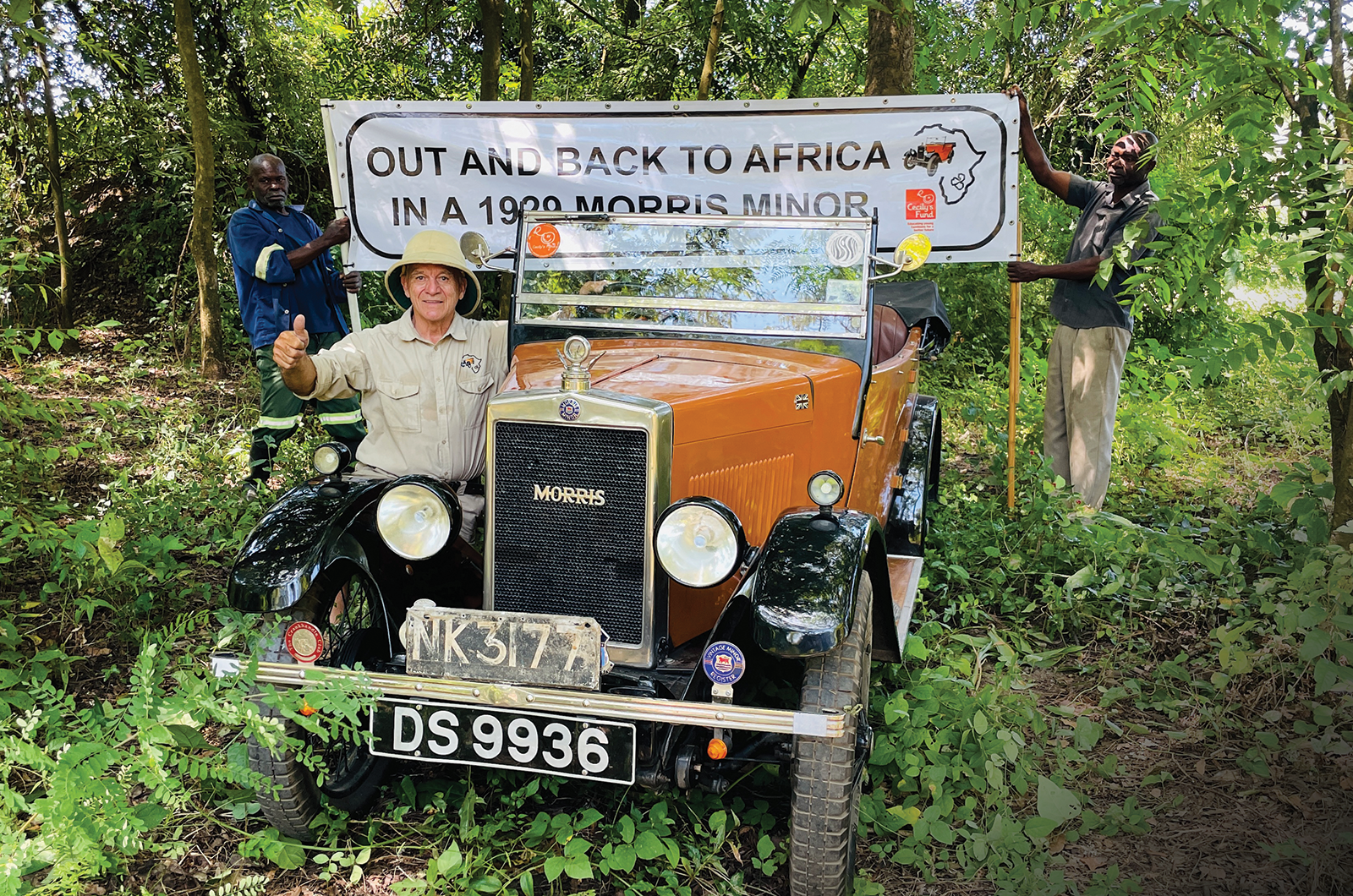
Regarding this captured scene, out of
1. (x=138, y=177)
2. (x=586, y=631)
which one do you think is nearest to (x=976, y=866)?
(x=586, y=631)

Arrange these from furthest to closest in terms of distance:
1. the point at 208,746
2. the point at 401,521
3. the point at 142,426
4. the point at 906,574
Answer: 1. the point at 142,426
2. the point at 906,574
3. the point at 208,746
4. the point at 401,521

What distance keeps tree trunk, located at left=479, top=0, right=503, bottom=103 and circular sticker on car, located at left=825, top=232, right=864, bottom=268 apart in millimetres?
5243

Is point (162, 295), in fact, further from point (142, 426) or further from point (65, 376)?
point (142, 426)

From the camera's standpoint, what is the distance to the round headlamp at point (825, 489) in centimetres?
295

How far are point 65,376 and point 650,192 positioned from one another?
6.00 meters

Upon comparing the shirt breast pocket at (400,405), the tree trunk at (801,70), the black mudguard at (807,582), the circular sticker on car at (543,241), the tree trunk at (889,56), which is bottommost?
the black mudguard at (807,582)

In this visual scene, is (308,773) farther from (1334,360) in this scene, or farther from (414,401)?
(1334,360)

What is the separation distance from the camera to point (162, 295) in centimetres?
1016

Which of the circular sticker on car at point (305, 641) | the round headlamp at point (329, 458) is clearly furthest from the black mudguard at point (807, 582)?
the round headlamp at point (329, 458)

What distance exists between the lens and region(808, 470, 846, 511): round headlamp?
2951 millimetres

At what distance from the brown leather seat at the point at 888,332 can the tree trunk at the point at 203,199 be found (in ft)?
17.3

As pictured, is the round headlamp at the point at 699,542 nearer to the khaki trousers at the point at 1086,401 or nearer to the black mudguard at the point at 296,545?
the black mudguard at the point at 296,545

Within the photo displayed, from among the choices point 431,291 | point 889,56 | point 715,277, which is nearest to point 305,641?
point 431,291

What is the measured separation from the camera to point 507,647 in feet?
9.09
